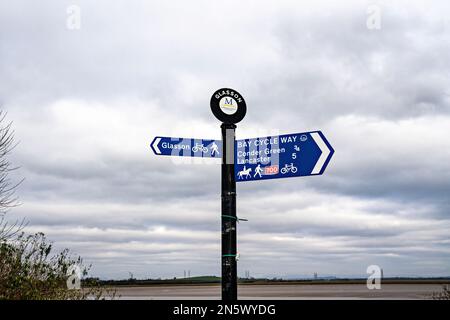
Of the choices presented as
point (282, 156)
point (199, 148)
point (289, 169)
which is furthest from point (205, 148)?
point (289, 169)

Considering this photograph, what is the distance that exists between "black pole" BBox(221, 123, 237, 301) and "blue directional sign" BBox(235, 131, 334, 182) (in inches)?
5.0

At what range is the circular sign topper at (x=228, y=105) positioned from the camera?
812 centimetres

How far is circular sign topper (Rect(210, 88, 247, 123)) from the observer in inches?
320

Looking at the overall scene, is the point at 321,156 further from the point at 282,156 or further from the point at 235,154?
the point at 235,154

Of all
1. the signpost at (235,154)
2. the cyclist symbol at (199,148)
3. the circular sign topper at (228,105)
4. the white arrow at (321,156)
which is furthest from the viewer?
the circular sign topper at (228,105)

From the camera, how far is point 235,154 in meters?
8.11

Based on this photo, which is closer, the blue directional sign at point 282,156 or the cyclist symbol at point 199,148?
the blue directional sign at point 282,156

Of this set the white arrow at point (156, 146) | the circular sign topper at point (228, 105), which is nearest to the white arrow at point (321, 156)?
the circular sign topper at point (228, 105)

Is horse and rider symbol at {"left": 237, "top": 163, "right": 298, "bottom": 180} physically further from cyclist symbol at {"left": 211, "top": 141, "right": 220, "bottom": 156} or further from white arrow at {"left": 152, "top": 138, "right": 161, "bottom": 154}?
white arrow at {"left": 152, "top": 138, "right": 161, "bottom": 154}

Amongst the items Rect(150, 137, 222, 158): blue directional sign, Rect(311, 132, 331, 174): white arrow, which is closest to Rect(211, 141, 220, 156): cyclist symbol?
Rect(150, 137, 222, 158): blue directional sign

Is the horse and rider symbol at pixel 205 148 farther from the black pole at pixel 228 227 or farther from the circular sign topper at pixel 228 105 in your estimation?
the circular sign topper at pixel 228 105

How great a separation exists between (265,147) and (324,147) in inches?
35.0
